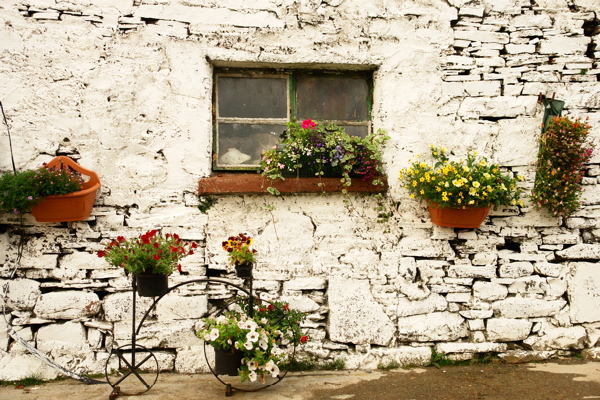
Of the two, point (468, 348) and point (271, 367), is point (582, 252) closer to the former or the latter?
point (468, 348)

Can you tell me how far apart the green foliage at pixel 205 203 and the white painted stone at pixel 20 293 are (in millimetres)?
1278

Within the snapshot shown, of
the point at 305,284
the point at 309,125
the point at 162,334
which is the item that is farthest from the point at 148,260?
the point at 309,125

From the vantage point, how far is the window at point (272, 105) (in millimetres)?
3605

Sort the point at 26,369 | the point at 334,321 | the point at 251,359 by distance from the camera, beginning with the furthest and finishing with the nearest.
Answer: the point at 334,321 → the point at 26,369 → the point at 251,359

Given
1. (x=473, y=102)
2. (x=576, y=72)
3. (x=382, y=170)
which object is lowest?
(x=382, y=170)

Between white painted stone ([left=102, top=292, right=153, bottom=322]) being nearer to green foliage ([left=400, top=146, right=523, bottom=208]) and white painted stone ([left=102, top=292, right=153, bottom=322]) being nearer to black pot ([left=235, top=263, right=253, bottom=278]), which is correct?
black pot ([left=235, top=263, right=253, bottom=278])

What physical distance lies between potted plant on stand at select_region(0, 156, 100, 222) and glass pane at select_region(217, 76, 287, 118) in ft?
3.81

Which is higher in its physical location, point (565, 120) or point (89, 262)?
point (565, 120)

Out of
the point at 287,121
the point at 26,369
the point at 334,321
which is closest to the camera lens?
the point at 26,369

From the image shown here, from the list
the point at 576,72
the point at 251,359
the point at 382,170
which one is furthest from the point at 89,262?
the point at 576,72

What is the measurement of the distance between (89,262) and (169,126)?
115 cm

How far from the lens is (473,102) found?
356 centimetres

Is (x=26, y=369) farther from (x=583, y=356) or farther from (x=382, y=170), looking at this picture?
(x=583, y=356)

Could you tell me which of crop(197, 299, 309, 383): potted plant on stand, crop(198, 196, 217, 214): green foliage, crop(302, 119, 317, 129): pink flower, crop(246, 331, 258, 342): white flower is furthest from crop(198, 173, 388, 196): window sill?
crop(246, 331, 258, 342): white flower
